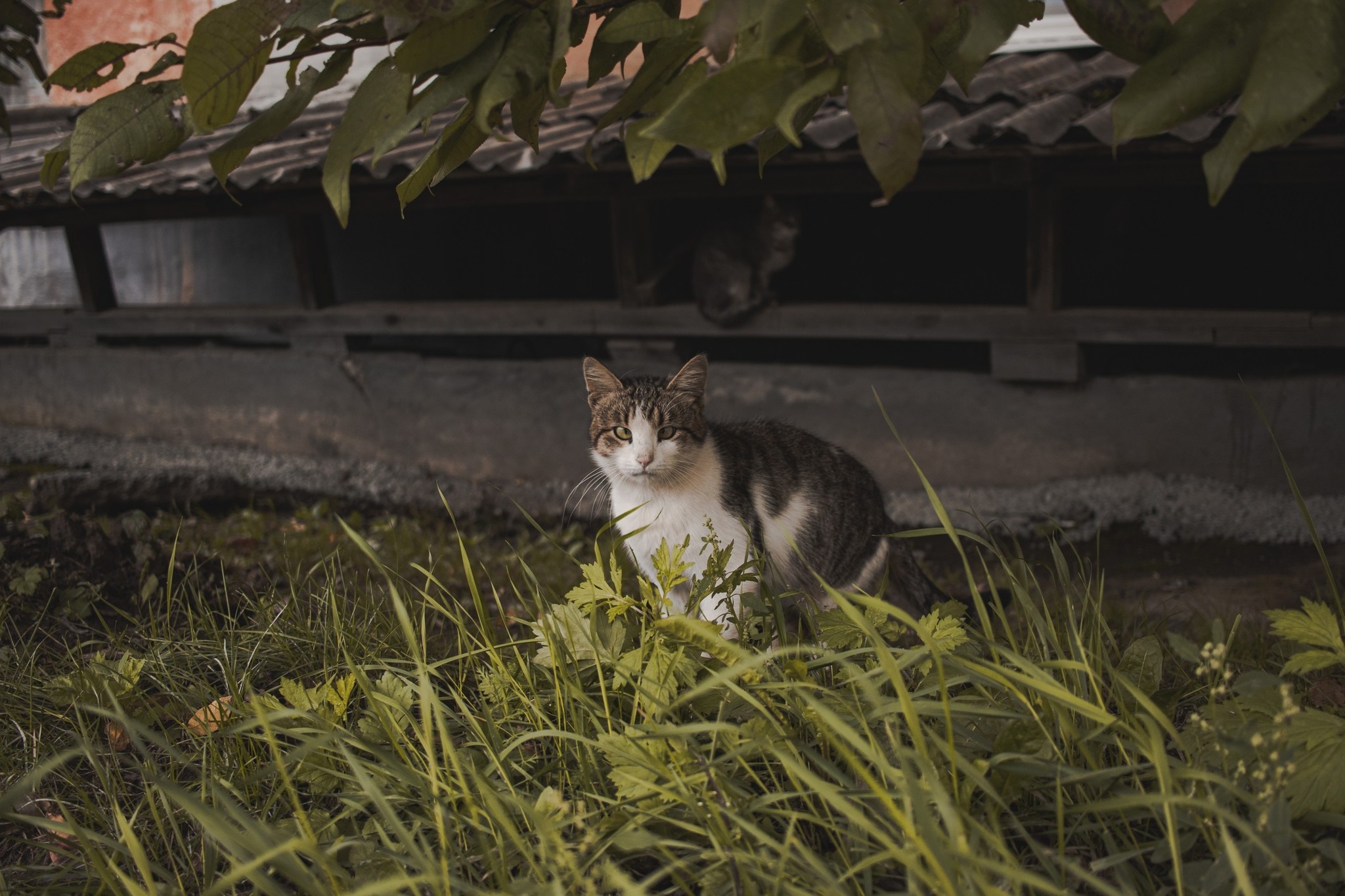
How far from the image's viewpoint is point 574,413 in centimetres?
594

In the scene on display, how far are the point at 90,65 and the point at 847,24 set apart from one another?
1.14 metres

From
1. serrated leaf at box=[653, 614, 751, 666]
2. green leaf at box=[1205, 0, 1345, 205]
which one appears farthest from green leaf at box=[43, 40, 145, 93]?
green leaf at box=[1205, 0, 1345, 205]

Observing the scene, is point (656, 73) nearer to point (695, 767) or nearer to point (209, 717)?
point (695, 767)

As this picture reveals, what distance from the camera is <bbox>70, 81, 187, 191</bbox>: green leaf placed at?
138cm

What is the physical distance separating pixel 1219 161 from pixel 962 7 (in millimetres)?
417

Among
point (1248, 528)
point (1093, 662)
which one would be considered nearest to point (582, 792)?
point (1093, 662)

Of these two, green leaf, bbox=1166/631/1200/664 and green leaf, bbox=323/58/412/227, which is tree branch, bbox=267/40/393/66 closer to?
green leaf, bbox=323/58/412/227

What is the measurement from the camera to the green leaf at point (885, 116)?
110 cm

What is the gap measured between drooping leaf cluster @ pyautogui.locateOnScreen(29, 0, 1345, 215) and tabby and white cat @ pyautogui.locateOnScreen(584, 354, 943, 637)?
155 cm

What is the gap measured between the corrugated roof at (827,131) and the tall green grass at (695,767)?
2.04 metres

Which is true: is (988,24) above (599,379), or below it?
above

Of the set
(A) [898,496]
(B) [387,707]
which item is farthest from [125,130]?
(A) [898,496]

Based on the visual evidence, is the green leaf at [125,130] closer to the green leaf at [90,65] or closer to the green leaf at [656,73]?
→ the green leaf at [90,65]

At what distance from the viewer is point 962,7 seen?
1342mm
